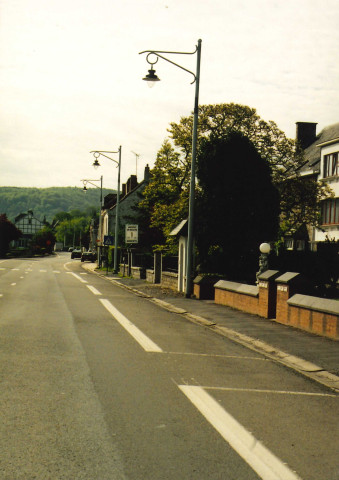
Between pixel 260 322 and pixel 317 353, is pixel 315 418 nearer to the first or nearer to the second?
pixel 317 353

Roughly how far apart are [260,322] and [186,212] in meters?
24.6

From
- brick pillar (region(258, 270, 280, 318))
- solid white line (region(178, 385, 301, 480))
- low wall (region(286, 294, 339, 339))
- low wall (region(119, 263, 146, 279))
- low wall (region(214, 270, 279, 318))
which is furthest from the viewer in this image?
low wall (region(119, 263, 146, 279))

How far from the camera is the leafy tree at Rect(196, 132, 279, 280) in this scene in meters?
29.5

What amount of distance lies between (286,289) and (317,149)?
1345 inches

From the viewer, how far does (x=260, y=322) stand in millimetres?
14195

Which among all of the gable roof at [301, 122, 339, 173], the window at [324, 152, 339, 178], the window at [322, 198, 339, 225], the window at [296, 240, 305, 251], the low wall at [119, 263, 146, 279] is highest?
the gable roof at [301, 122, 339, 173]

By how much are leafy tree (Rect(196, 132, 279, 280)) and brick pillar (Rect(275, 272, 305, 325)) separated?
48.5ft

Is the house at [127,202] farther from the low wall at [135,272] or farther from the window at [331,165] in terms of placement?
the window at [331,165]

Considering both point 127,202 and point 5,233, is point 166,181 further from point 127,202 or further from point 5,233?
point 5,233

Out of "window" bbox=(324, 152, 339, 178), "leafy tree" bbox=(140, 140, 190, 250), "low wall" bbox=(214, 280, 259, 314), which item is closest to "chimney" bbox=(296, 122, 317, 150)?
"window" bbox=(324, 152, 339, 178)

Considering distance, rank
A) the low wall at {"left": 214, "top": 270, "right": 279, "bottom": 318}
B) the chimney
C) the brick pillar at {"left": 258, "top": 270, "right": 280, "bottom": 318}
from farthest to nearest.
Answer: the chimney → the low wall at {"left": 214, "top": 270, "right": 279, "bottom": 318} → the brick pillar at {"left": 258, "top": 270, "right": 280, "bottom": 318}

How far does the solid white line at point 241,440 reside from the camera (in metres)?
4.23

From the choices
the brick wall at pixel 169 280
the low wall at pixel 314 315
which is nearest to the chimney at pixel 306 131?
the brick wall at pixel 169 280

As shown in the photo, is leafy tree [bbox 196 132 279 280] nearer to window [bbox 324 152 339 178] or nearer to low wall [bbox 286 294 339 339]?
window [bbox 324 152 339 178]
